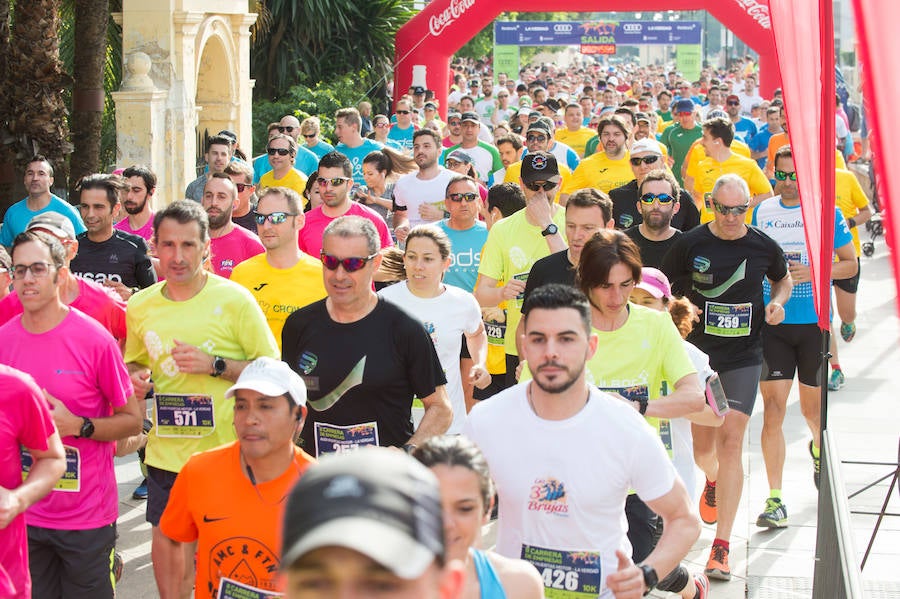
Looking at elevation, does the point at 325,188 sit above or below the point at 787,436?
above

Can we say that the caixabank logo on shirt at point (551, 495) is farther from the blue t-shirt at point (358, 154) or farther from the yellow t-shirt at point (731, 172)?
the blue t-shirt at point (358, 154)

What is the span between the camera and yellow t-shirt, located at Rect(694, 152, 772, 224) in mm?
10969

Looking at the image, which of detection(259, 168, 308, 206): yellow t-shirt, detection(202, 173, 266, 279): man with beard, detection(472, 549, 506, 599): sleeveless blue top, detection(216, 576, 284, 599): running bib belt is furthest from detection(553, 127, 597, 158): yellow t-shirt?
detection(472, 549, 506, 599): sleeveless blue top

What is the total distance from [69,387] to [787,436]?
6.01 m

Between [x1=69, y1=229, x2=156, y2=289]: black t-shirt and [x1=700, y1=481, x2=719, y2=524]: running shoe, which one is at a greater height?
[x1=69, y1=229, x2=156, y2=289]: black t-shirt

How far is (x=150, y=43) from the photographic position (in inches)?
619

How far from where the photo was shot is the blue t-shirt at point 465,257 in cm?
Answer: 841

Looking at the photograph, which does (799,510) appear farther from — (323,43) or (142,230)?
(323,43)

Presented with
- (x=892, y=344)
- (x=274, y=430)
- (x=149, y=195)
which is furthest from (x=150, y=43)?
(x=274, y=430)

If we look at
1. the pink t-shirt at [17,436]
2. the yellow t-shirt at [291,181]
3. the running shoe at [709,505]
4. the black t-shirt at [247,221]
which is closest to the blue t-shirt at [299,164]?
the yellow t-shirt at [291,181]

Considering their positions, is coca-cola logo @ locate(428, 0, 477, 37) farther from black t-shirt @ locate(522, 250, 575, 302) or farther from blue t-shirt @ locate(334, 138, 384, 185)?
black t-shirt @ locate(522, 250, 575, 302)

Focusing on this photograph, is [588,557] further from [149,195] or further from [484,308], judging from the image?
[149,195]

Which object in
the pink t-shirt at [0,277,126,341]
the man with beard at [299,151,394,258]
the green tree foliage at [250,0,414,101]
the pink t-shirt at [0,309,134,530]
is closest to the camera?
the pink t-shirt at [0,309,134,530]

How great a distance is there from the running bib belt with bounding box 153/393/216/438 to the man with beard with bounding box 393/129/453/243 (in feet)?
15.7
